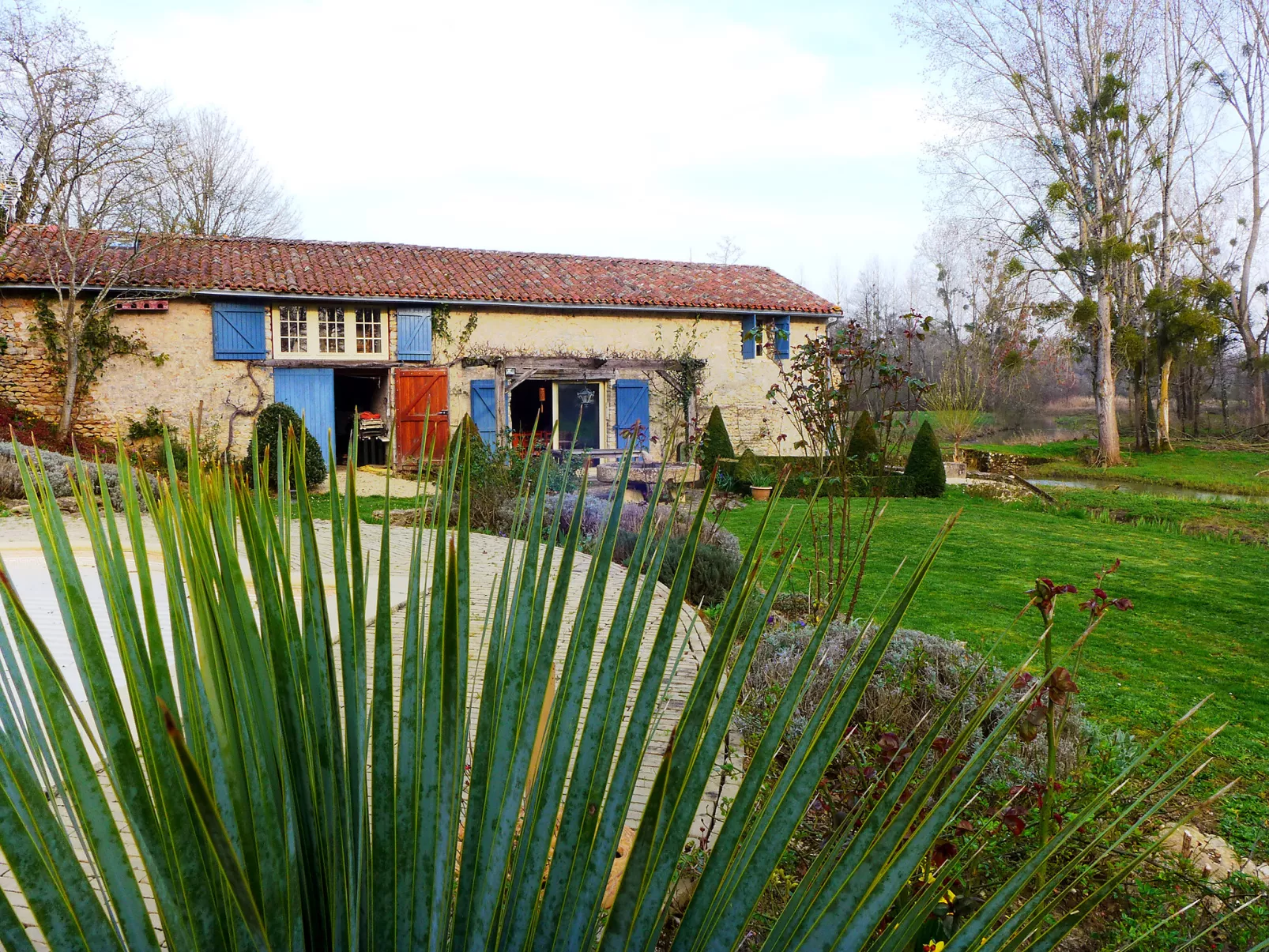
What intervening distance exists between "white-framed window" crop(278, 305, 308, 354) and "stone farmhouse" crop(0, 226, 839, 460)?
3cm

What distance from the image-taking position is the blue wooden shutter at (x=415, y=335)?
56.4 ft

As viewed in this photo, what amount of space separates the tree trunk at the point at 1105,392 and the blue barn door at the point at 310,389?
17950 mm

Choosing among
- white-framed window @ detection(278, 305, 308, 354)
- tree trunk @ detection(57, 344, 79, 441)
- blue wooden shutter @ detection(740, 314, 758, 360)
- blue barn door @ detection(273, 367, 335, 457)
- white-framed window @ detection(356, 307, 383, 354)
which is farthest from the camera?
blue wooden shutter @ detection(740, 314, 758, 360)

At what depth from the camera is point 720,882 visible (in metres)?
0.81

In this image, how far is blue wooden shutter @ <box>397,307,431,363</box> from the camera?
17.2m

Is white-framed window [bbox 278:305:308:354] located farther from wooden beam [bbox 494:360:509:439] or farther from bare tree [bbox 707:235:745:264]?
bare tree [bbox 707:235:745:264]

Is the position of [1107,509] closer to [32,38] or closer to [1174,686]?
[1174,686]

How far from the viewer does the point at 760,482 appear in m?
14.5

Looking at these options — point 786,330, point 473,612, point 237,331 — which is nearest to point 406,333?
point 237,331

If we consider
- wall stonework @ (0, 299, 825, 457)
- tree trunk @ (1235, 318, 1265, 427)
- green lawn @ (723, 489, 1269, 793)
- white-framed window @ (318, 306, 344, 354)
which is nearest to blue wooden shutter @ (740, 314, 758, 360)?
wall stonework @ (0, 299, 825, 457)

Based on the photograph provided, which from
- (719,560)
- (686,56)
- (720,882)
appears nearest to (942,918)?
(720,882)

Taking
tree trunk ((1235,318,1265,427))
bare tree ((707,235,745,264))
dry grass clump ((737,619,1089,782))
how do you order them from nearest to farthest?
1. dry grass clump ((737,619,1089,782))
2. tree trunk ((1235,318,1265,427))
3. bare tree ((707,235,745,264))

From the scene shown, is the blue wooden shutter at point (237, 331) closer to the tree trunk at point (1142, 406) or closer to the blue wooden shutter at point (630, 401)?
the blue wooden shutter at point (630, 401)

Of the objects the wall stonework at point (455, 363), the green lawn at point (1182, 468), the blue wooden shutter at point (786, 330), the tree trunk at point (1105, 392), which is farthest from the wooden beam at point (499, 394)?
the tree trunk at point (1105, 392)
